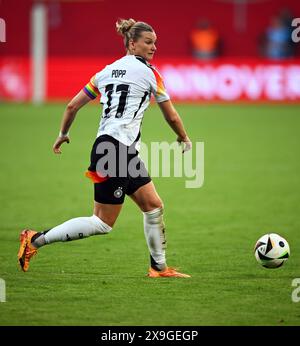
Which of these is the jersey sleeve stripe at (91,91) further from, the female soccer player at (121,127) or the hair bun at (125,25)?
the hair bun at (125,25)

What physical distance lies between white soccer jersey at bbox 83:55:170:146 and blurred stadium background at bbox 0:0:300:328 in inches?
54.3

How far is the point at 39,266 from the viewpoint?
26.6 ft

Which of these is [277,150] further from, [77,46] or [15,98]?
[77,46]

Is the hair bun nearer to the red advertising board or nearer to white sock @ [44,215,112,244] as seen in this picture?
white sock @ [44,215,112,244]

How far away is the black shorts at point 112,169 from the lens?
7.16 metres

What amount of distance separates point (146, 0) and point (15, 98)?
8.02 meters

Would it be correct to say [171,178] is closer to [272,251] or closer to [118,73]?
[272,251]

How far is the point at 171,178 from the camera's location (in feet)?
49.4

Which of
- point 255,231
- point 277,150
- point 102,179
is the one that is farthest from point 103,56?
point 102,179

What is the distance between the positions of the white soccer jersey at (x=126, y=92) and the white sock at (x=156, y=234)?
715 mm

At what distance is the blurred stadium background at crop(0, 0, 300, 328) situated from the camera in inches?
266

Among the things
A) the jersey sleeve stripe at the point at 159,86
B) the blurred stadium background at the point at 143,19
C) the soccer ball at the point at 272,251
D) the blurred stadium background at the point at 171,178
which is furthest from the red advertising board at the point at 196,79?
the jersey sleeve stripe at the point at 159,86
